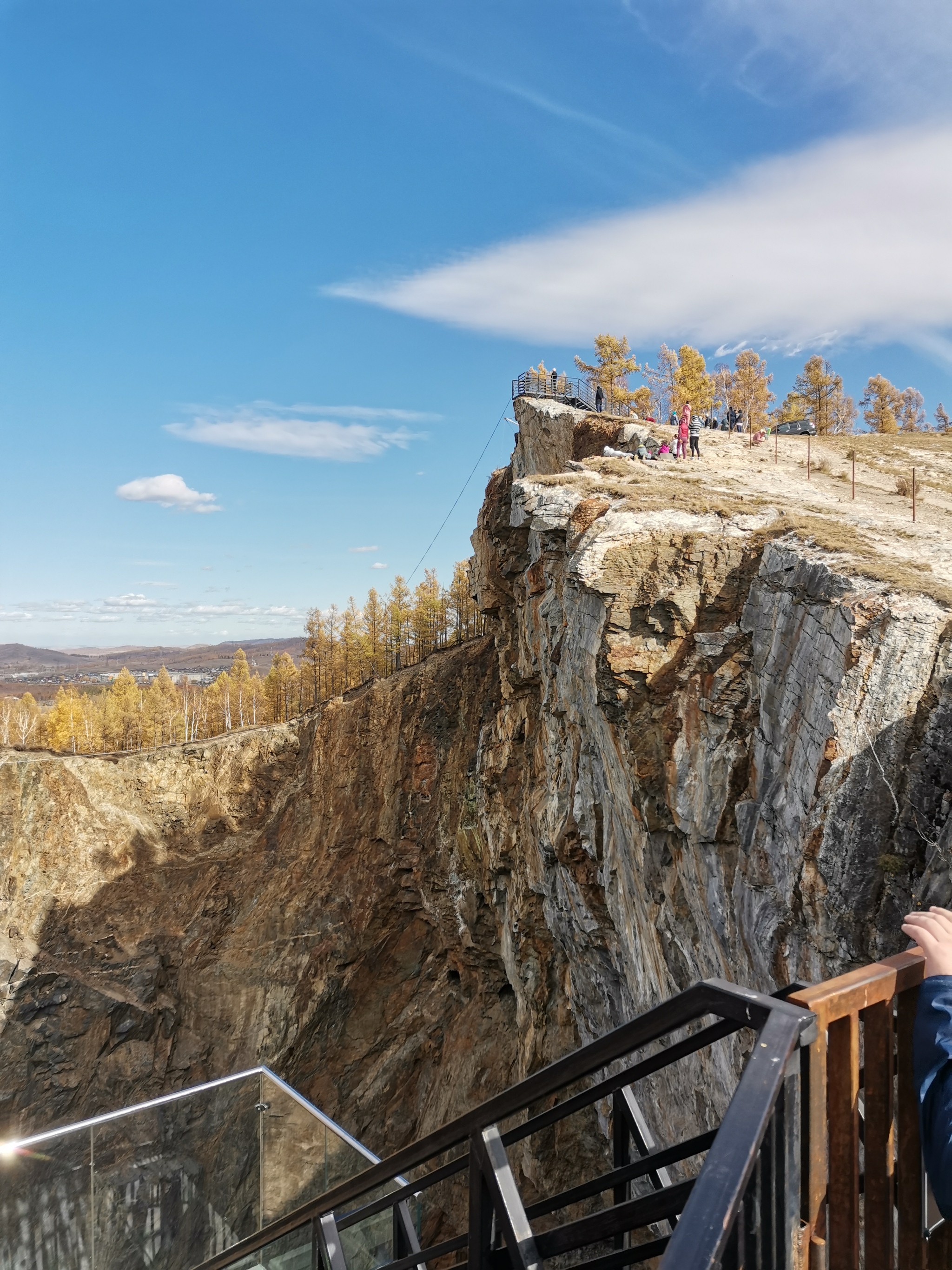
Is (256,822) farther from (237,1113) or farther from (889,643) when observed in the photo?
(889,643)

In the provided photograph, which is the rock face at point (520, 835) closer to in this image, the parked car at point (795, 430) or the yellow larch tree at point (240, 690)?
the parked car at point (795, 430)

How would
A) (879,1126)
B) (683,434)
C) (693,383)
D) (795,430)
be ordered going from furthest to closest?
(693,383)
(795,430)
(683,434)
(879,1126)

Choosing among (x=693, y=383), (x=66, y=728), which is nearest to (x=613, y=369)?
(x=693, y=383)

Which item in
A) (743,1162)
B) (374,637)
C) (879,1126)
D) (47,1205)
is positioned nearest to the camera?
(743,1162)

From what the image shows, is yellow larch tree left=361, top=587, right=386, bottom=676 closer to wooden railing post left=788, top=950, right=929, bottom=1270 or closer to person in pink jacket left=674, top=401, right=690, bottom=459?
person in pink jacket left=674, top=401, right=690, bottom=459

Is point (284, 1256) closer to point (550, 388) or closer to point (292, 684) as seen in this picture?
point (550, 388)

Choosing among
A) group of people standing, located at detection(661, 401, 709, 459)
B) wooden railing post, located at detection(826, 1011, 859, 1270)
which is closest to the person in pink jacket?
group of people standing, located at detection(661, 401, 709, 459)

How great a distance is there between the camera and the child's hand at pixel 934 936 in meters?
2.03

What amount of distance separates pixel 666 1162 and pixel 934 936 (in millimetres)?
988

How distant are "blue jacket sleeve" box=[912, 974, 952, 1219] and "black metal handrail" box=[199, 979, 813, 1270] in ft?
1.26

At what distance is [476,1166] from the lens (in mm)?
2355

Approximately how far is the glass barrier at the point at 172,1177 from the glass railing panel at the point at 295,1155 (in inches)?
0.4

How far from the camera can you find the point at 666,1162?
2129mm

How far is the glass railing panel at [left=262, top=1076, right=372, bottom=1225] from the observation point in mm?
6379
